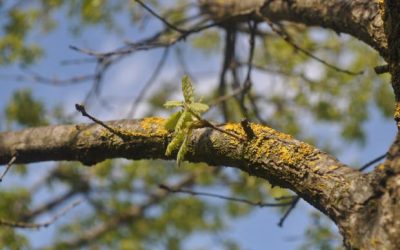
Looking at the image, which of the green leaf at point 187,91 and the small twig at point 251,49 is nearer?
the green leaf at point 187,91

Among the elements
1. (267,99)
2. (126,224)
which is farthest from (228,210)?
(267,99)

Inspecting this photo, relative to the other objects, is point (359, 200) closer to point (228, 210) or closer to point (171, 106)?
point (171, 106)

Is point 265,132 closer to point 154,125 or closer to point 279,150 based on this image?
point 279,150

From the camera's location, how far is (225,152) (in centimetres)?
205

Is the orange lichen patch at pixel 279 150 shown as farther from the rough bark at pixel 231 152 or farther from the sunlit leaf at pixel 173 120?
the sunlit leaf at pixel 173 120

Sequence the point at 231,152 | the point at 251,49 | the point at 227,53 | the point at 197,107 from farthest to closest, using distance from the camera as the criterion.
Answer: the point at 227,53
the point at 251,49
the point at 231,152
the point at 197,107

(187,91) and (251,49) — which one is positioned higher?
(251,49)

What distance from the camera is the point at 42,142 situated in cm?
261

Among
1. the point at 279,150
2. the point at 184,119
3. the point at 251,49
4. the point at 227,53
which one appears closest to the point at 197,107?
the point at 184,119

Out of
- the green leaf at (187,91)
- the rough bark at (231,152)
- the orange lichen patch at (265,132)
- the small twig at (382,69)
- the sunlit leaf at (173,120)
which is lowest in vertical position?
the rough bark at (231,152)

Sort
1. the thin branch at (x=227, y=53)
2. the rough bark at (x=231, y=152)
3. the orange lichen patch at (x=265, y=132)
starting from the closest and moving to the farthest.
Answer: the rough bark at (x=231, y=152) < the orange lichen patch at (x=265, y=132) < the thin branch at (x=227, y=53)

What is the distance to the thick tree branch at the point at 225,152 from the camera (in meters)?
1.68

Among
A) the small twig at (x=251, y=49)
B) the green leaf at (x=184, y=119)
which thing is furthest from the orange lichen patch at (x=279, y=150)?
the small twig at (x=251, y=49)

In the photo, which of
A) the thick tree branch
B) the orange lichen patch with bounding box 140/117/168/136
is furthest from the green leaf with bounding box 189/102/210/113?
the orange lichen patch with bounding box 140/117/168/136
